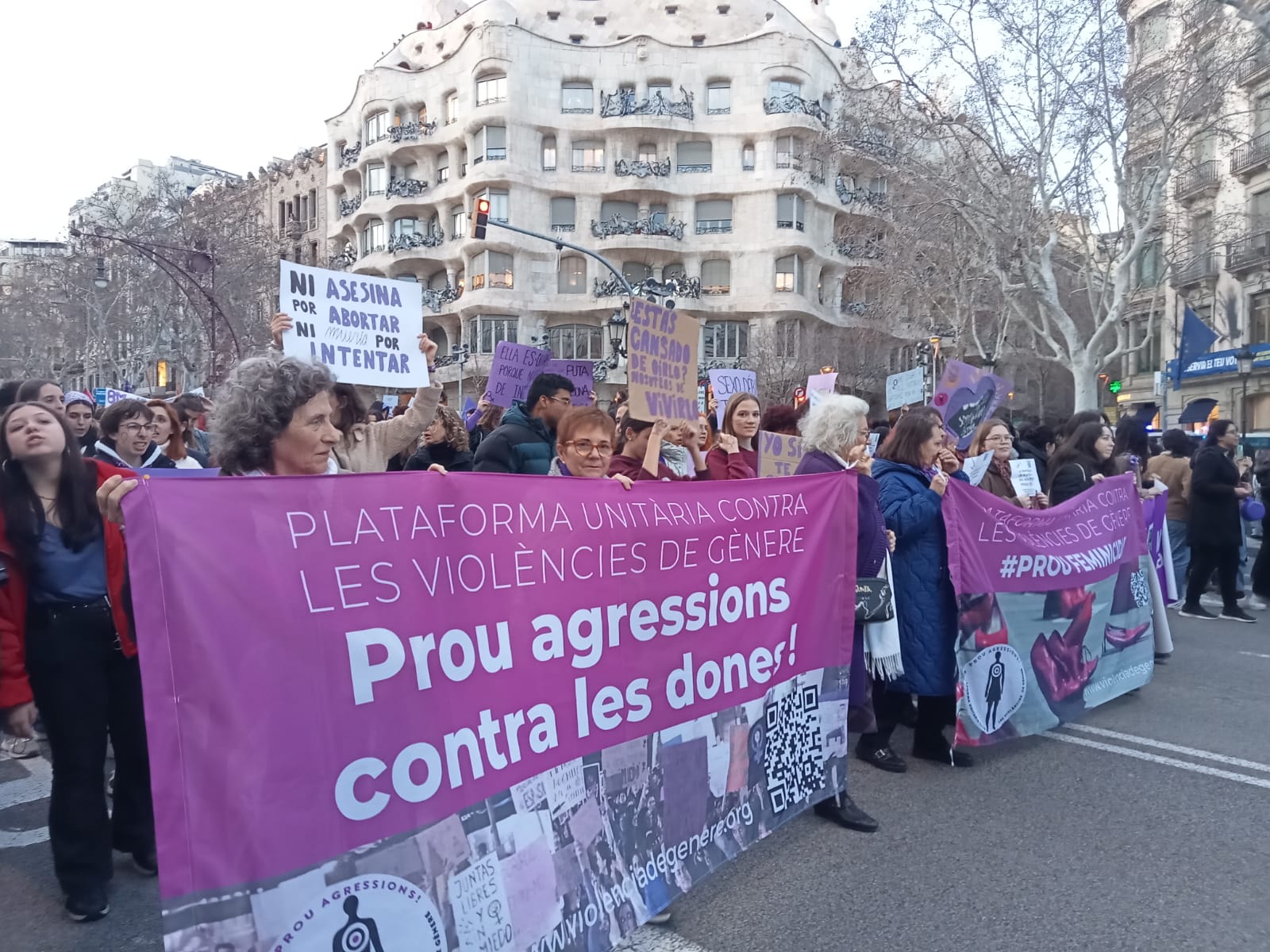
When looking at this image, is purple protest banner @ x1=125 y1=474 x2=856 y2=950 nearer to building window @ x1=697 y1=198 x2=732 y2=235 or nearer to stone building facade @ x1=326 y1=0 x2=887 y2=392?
stone building facade @ x1=326 y1=0 x2=887 y2=392

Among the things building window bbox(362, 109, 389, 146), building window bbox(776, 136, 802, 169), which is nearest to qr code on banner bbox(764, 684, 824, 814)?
building window bbox(776, 136, 802, 169)

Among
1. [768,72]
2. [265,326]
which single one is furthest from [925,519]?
[768,72]

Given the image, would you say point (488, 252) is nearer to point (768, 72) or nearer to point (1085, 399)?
point (768, 72)

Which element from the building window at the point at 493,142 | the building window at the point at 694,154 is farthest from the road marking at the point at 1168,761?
the building window at the point at 694,154

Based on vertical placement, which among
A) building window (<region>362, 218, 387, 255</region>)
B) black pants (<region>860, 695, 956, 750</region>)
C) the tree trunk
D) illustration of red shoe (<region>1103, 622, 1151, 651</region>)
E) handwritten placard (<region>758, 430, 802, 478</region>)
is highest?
building window (<region>362, 218, 387, 255</region>)

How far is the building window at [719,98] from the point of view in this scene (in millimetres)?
42531

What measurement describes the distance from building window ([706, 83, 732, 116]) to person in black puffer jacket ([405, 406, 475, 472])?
1553 inches

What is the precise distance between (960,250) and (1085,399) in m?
5.75

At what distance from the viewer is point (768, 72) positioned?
41906 millimetres

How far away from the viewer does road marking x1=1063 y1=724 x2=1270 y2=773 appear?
4.69 meters

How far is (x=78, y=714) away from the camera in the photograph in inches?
123

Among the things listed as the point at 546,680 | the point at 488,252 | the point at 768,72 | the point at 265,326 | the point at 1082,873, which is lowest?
the point at 1082,873

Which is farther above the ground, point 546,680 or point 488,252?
point 488,252

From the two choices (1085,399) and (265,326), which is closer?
(1085,399)
